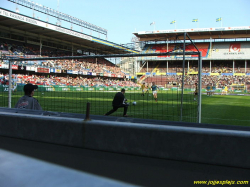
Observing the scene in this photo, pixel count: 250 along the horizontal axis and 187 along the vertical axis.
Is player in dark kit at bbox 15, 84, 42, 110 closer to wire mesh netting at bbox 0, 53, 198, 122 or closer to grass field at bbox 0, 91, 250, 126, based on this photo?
wire mesh netting at bbox 0, 53, 198, 122

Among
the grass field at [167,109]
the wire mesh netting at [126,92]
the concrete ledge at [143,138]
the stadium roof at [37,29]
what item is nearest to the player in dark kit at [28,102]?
the concrete ledge at [143,138]

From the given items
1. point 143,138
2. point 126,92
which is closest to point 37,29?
point 126,92

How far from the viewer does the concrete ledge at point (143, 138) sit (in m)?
2.65

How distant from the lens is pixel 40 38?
44.3m

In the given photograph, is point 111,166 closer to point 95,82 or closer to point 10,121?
point 10,121

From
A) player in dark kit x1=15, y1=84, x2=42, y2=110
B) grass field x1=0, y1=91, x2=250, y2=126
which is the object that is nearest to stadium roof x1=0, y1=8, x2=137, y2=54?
grass field x1=0, y1=91, x2=250, y2=126

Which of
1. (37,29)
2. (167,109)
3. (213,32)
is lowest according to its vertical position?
(167,109)

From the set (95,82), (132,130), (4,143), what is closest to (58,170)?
(132,130)

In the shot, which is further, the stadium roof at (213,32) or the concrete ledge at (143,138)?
the stadium roof at (213,32)

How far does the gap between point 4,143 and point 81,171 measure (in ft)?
6.56

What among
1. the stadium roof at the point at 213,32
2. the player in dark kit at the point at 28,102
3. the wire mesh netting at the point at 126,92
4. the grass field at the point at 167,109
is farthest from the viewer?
the stadium roof at the point at 213,32

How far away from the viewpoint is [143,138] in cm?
311

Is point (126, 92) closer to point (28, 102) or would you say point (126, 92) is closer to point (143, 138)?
point (28, 102)

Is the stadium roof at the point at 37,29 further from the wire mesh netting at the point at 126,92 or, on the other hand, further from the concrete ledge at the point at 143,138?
the concrete ledge at the point at 143,138
